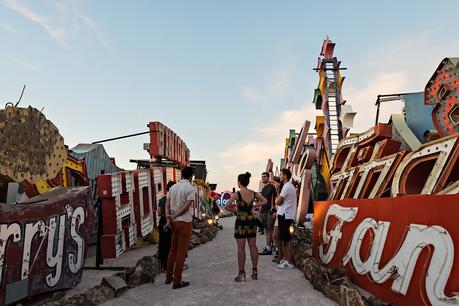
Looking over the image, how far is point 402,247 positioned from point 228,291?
244 cm

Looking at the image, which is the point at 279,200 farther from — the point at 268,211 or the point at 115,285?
the point at 115,285

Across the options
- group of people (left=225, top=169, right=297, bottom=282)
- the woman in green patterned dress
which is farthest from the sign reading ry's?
the woman in green patterned dress

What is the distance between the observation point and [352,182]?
25.2 ft

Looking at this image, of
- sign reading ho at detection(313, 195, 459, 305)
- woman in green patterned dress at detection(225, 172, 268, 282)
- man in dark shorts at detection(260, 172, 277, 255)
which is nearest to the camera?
sign reading ho at detection(313, 195, 459, 305)

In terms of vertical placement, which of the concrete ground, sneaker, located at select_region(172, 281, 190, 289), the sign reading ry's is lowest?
the concrete ground

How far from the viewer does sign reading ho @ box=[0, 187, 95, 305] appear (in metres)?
4.18

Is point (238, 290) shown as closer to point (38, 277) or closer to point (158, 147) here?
point (38, 277)

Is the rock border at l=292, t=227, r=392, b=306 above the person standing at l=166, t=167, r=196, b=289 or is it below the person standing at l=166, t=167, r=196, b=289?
below

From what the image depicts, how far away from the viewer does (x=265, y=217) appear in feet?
27.6

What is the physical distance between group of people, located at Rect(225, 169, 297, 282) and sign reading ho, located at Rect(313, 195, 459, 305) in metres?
0.95

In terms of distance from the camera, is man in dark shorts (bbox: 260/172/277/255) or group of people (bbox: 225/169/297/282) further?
man in dark shorts (bbox: 260/172/277/255)

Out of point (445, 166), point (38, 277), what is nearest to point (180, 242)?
point (38, 277)

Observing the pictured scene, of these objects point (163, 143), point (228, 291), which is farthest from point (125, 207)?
point (163, 143)

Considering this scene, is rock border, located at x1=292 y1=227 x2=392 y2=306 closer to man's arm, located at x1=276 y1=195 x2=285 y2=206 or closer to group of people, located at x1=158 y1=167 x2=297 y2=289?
group of people, located at x1=158 y1=167 x2=297 y2=289
